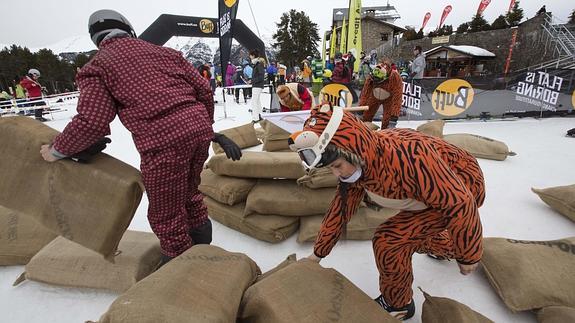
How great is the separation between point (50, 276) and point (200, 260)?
966mm

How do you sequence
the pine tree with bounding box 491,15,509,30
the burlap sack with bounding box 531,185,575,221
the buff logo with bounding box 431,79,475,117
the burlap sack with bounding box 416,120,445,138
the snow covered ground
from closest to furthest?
the snow covered ground
the burlap sack with bounding box 531,185,575,221
the burlap sack with bounding box 416,120,445,138
the buff logo with bounding box 431,79,475,117
the pine tree with bounding box 491,15,509,30

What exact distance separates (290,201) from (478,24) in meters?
23.7

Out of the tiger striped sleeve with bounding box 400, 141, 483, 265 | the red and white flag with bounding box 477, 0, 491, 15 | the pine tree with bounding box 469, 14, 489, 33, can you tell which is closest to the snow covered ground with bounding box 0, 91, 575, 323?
the tiger striped sleeve with bounding box 400, 141, 483, 265

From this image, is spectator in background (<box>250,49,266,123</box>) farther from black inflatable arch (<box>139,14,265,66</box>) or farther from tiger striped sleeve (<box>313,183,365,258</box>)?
black inflatable arch (<box>139,14,265,66</box>)

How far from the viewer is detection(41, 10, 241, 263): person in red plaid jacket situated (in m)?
1.02

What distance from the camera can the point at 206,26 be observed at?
39.3ft

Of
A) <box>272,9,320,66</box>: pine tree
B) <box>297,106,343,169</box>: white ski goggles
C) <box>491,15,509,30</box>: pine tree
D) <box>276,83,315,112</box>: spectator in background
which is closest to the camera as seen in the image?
<box>297,106,343,169</box>: white ski goggles

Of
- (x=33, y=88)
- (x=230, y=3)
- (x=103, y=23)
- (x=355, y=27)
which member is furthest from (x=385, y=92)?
(x=33, y=88)

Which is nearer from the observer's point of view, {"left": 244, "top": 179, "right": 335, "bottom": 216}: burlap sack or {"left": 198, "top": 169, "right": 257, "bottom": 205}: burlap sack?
{"left": 244, "top": 179, "right": 335, "bottom": 216}: burlap sack

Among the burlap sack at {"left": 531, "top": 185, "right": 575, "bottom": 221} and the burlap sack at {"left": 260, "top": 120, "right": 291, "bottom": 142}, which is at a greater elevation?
the burlap sack at {"left": 260, "top": 120, "right": 291, "bottom": 142}

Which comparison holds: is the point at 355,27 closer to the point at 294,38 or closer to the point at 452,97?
the point at 452,97

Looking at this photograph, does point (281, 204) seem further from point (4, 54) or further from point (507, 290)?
point (4, 54)

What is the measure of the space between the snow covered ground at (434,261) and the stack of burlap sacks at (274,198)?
0.34 ft

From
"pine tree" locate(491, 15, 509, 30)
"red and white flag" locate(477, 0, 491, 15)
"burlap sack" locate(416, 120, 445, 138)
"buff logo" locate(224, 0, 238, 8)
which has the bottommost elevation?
"burlap sack" locate(416, 120, 445, 138)
